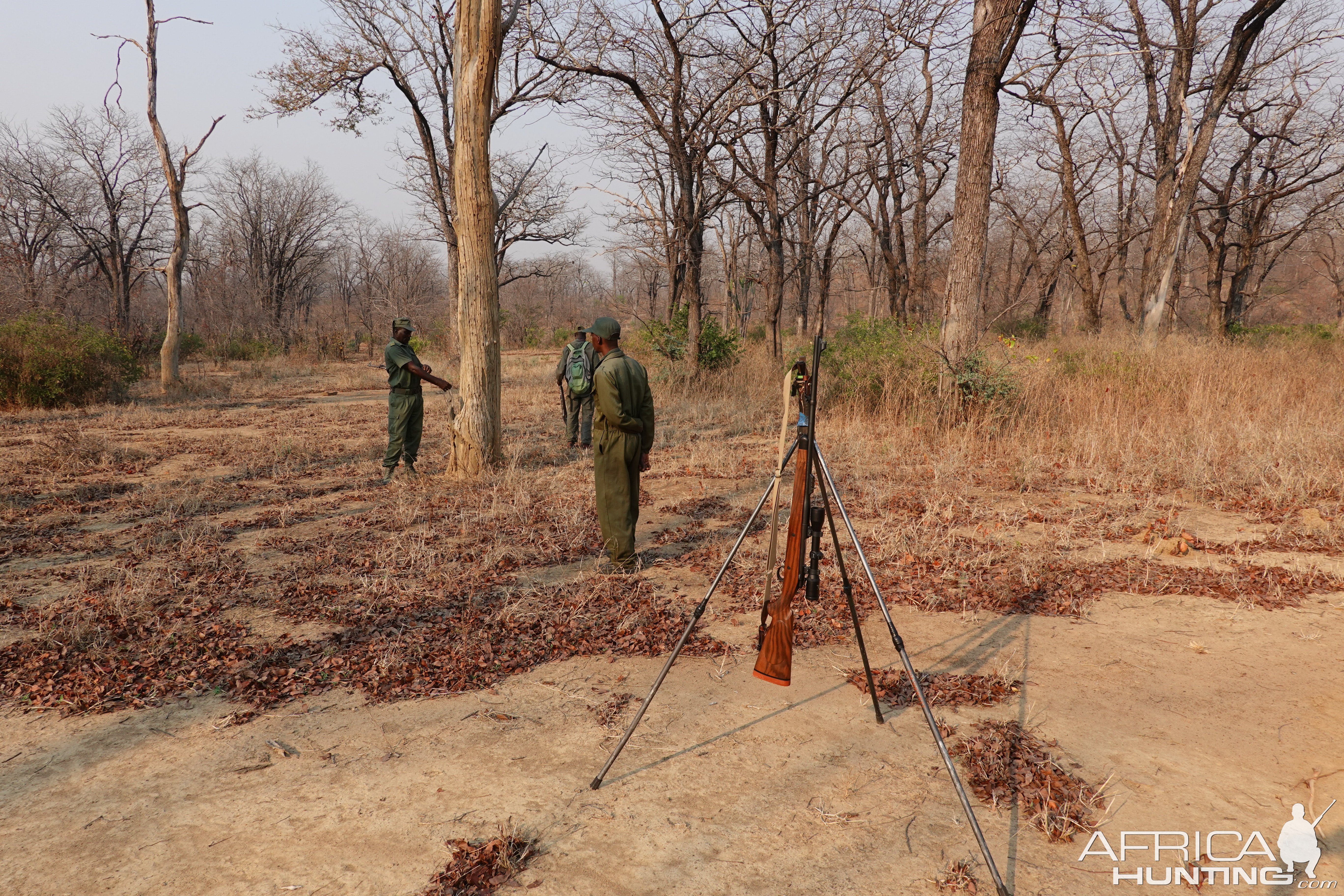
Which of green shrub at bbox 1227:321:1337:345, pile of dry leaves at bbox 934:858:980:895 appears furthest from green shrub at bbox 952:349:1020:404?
green shrub at bbox 1227:321:1337:345

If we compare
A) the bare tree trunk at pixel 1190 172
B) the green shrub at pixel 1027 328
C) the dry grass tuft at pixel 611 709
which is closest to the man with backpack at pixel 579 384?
the dry grass tuft at pixel 611 709

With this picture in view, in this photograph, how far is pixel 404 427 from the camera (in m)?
8.51

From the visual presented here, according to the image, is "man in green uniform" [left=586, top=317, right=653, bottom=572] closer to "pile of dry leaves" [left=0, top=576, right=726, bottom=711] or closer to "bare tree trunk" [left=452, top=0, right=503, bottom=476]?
"pile of dry leaves" [left=0, top=576, right=726, bottom=711]

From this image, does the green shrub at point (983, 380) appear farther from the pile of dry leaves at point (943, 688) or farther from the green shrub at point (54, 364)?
the green shrub at point (54, 364)

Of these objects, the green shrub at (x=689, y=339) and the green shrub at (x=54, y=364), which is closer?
the green shrub at (x=54, y=364)

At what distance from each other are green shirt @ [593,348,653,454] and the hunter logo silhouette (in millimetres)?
3978

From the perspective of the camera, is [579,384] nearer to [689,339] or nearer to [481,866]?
[689,339]

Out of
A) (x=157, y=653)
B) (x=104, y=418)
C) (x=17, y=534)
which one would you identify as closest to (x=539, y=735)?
(x=157, y=653)

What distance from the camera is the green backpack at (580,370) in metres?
10.2

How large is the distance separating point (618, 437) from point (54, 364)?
14269 millimetres

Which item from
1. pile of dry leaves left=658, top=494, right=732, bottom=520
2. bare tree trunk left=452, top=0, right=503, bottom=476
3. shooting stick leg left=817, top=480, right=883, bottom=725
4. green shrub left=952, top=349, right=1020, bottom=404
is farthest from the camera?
green shrub left=952, top=349, right=1020, bottom=404

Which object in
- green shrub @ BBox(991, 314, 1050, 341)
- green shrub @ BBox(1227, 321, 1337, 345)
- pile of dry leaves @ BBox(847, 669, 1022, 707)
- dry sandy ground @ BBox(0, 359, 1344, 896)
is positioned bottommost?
dry sandy ground @ BBox(0, 359, 1344, 896)

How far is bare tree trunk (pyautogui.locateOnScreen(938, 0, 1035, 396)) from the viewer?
9.93 meters

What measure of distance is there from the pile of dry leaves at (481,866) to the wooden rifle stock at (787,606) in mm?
1118
